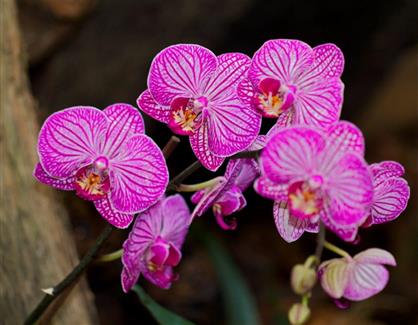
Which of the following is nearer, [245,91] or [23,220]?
[245,91]

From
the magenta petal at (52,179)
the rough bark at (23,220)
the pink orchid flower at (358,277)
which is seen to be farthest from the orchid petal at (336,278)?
the rough bark at (23,220)

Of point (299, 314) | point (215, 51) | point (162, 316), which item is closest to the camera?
point (299, 314)

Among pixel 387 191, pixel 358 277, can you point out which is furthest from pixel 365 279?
pixel 387 191

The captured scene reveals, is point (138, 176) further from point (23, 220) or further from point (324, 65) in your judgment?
point (23, 220)

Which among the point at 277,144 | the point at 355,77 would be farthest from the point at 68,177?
the point at 355,77

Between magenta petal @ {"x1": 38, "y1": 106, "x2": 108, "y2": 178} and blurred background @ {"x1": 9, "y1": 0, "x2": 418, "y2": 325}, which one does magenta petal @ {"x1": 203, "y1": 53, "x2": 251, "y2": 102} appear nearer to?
magenta petal @ {"x1": 38, "y1": 106, "x2": 108, "y2": 178}

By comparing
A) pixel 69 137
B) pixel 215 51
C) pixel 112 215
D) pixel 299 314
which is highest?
pixel 69 137
